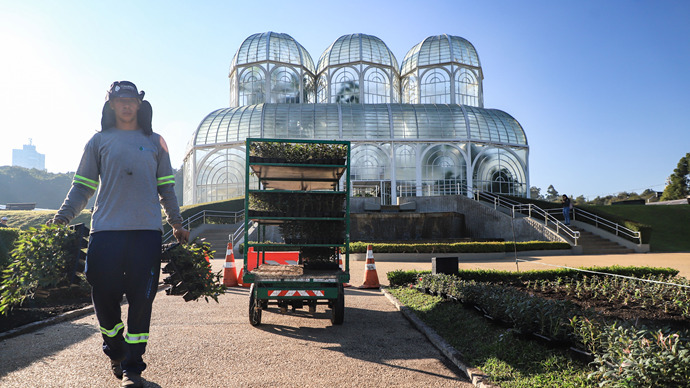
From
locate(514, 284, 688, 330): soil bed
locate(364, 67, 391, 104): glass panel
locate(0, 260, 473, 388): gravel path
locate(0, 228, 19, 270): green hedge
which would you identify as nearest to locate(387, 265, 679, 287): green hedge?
locate(514, 284, 688, 330): soil bed

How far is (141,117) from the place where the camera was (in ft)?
11.9

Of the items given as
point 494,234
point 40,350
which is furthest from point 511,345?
point 494,234

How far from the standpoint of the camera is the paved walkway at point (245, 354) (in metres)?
3.81

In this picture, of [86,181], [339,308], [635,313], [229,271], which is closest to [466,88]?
[229,271]

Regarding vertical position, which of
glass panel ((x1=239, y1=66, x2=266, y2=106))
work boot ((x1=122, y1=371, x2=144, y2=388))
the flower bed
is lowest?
work boot ((x1=122, y1=371, x2=144, y2=388))

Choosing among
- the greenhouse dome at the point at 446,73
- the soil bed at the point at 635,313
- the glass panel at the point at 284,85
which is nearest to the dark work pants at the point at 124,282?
the soil bed at the point at 635,313

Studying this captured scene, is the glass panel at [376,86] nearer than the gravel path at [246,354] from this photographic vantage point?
No

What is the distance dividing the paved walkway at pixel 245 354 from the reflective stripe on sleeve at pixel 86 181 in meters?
1.62

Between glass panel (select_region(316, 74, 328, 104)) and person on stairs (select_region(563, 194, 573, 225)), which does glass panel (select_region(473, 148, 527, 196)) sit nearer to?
person on stairs (select_region(563, 194, 573, 225))

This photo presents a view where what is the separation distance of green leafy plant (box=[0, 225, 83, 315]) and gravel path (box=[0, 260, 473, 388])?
2.52 feet

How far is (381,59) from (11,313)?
39.7 m

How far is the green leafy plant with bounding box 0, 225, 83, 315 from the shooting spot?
3602mm

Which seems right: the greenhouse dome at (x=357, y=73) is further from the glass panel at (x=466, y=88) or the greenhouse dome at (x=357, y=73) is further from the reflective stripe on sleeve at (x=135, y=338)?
the reflective stripe on sleeve at (x=135, y=338)

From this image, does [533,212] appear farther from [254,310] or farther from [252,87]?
[252,87]
